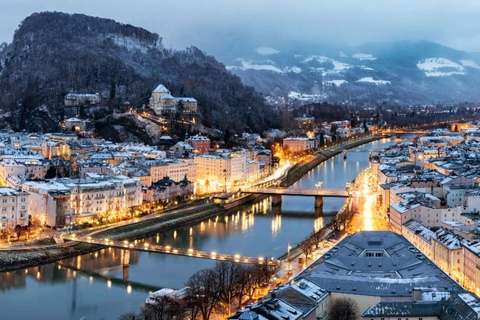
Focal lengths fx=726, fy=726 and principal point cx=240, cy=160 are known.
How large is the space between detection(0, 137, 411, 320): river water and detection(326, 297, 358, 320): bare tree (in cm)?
320

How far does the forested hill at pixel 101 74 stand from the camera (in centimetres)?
3384

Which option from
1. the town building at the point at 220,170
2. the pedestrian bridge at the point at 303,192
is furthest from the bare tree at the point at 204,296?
the town building at the point at 220,170

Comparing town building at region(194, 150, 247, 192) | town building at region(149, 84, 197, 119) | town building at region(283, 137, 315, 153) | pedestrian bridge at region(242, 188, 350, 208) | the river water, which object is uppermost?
town building at region(149, 84, 197, 119)

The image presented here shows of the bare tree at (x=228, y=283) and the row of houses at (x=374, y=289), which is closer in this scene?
the row of houses at (x=374, y=289)

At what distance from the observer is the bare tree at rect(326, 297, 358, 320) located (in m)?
8.39

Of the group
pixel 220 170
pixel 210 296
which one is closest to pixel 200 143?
pixel 220 170

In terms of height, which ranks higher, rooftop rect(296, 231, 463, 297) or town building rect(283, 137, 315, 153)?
town building rect(283, 137, 315, 153)

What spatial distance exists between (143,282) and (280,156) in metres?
21.0

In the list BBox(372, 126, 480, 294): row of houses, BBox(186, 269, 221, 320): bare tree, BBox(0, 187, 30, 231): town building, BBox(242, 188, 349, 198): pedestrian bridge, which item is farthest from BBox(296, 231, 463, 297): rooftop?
BBox(242, 188, 349, 198): pedestrian bridge

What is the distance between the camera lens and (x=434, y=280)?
30.8 ft

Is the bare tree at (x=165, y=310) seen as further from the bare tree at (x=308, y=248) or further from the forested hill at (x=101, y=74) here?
the forested hill at (x=101, y=74)

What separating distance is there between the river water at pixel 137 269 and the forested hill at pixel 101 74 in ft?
52.2

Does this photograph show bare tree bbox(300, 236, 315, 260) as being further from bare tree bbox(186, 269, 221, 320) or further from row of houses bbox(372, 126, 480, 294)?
bare tree bbox(186, 269, 221, 320)

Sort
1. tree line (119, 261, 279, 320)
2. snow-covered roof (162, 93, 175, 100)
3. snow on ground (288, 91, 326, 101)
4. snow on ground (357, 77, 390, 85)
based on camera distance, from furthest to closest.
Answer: snow on ground (357, 77, 390, 85), snow on ground (288, 91, 326, 101), snow-covered roof (162, 93, 175, 100), tree line (119, 261, 279, 320)
